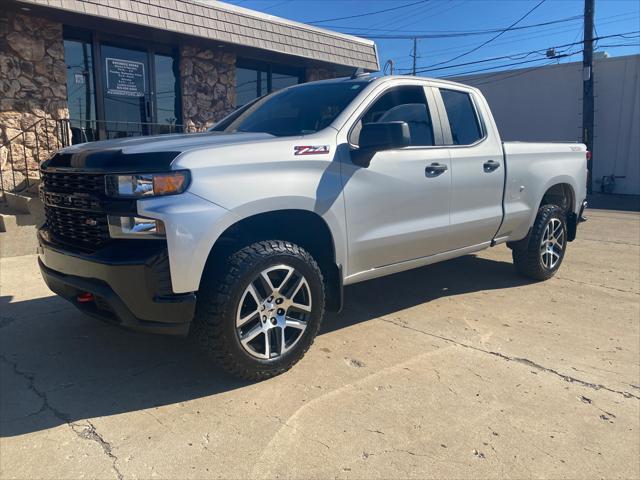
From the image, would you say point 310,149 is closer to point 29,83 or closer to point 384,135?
point 384,135

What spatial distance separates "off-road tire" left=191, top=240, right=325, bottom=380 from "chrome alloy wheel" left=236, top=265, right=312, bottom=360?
0.15 ft

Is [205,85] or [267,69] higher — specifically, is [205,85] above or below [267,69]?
below

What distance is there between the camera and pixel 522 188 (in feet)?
17.2

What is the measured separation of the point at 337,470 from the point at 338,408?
552mm

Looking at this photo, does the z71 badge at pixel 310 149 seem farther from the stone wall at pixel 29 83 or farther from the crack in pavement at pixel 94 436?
the stone wall at pixel 29 83

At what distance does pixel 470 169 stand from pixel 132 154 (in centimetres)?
294

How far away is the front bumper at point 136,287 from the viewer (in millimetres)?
2777

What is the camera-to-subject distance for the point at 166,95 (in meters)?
10.2

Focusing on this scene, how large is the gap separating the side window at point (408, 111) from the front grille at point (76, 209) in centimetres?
203

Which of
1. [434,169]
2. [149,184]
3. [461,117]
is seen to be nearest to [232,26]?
[461,117]

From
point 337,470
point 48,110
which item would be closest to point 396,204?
point 337,470

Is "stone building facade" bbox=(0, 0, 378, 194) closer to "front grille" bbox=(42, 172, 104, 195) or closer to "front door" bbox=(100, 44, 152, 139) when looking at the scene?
"front door" bbox=(100, 44, 152, 139)

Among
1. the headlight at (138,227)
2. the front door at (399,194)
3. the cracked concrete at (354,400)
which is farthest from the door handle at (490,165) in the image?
the headlight at (138,227)

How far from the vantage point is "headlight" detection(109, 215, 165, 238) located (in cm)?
277
